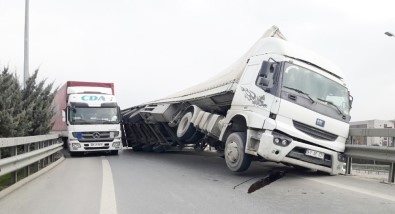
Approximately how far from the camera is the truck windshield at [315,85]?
7.74m

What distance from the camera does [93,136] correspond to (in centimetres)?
1725

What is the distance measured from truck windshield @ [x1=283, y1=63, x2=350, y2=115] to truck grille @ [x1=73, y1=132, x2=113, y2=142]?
11.3 meters

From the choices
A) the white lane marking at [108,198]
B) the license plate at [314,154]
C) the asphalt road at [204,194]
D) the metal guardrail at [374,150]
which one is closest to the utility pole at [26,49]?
the asphalt road at [204,194]

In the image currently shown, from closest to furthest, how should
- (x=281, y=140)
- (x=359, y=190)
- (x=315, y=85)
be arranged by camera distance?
(x=359, y=190), (x=281, y=140), (x=315, y=85)

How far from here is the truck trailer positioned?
17.1 m

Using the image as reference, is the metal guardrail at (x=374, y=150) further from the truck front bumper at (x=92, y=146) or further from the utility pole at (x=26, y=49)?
the utility pole at (x=26, y=49)

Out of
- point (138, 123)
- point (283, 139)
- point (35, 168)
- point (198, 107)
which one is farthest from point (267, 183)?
point (138, 123)

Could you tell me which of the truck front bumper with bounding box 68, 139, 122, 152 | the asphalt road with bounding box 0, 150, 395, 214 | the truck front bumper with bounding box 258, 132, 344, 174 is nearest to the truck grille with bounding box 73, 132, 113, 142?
the truck front bumper with bounding box 68, 139, 122, 152

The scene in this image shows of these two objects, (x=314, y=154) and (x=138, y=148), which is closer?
(x=314, y=154)

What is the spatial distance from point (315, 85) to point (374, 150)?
162 centimetres

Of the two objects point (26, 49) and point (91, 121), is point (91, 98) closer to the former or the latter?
point (91, 121)

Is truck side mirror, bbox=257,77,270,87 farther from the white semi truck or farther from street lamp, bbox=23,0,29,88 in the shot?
street lamp, bbox=23,0,29,88

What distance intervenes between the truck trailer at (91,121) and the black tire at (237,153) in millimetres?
10106

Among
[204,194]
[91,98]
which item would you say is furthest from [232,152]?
[91,98]
